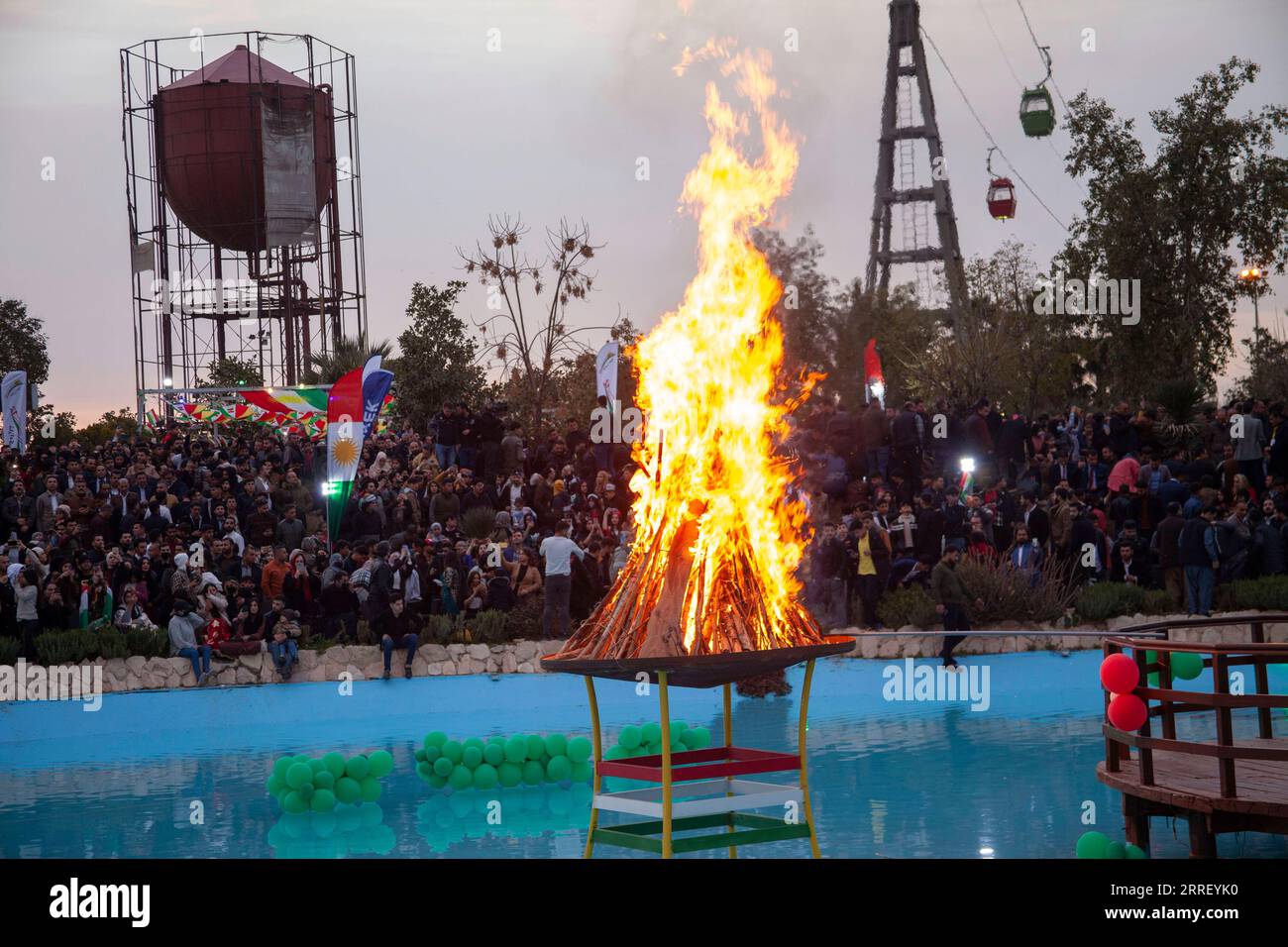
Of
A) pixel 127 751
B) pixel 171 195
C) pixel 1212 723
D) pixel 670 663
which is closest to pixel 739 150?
pixel 670 663

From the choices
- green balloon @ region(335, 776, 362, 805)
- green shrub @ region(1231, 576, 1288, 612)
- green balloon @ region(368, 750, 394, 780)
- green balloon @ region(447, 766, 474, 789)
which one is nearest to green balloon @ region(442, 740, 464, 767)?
green balloon @ region(447, 766, 474, 789)

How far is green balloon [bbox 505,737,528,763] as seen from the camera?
15484mm

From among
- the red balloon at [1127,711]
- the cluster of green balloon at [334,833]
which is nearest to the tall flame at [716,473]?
the red balloon at [1127,711]

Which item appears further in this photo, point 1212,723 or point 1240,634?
point 1240,634

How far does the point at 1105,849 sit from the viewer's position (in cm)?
920

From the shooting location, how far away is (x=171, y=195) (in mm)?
47125

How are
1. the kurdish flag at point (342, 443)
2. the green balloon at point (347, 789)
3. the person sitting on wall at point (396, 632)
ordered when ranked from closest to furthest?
the green balloon at point (347, 789), the person sitting on wall at point (396, 632), the kurdish flag at point (342, 443)

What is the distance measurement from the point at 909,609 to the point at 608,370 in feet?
22.7

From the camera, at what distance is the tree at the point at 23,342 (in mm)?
56906

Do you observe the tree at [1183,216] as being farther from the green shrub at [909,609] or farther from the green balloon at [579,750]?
the green balloon at [579,750]

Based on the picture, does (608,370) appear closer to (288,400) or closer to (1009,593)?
(1009,593)

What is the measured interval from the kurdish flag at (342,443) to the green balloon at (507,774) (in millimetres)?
7713
